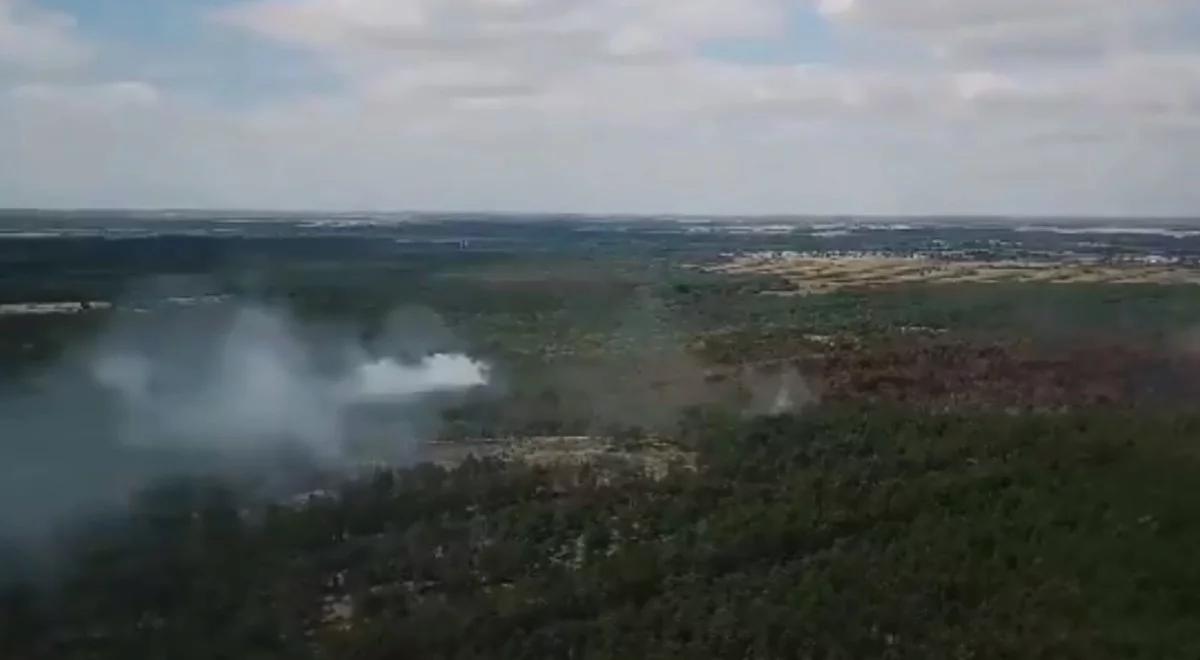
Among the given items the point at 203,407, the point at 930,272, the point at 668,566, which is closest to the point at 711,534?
the point at 668,566

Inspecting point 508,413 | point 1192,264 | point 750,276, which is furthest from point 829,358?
point 1192,264

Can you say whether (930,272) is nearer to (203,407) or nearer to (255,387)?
(255,387)

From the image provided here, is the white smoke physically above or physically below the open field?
below

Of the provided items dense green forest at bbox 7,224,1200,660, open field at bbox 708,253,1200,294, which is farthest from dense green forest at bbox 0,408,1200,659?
open field at bbox 708,253,1200,294

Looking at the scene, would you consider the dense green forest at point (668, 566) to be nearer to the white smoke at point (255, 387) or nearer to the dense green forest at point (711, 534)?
the dense green forest at point (711, 534)

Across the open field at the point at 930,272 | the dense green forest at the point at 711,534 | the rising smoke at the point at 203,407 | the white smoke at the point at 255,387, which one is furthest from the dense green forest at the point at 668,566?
the open field at the point at 930,272

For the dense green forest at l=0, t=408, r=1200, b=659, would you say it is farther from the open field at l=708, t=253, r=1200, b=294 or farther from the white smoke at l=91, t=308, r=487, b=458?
the open field at l=708, t=253, r=1200, b=294

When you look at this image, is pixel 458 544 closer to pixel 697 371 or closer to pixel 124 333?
pixel 697 371
